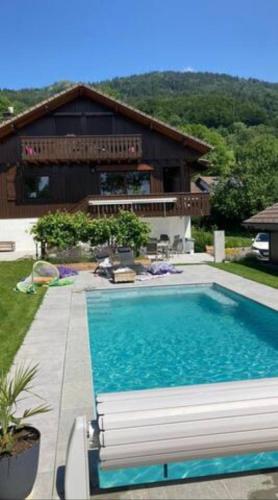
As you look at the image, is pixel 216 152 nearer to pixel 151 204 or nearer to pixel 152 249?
pixel 151 204

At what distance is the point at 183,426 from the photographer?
362 cm

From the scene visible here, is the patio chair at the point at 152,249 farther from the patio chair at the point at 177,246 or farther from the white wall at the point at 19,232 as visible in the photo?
the white wall at the point at 19,232

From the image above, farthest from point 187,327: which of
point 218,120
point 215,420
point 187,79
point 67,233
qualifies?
point 187,79

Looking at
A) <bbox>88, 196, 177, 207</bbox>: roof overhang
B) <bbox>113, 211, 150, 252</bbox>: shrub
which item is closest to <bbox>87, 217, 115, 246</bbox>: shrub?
<bbox>113, 211, 150, 252</bbox>: shrub

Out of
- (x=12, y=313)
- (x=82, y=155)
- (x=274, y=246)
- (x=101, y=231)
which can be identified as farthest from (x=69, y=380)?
(x=82, y=155)

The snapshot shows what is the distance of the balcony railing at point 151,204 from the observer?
84.5 ft

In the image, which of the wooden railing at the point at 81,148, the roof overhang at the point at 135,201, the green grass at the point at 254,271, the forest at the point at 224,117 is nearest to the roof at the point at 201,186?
the forest at the point at 224,117

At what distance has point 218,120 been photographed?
92625mm

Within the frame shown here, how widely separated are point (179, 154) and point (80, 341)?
2103 centimetres

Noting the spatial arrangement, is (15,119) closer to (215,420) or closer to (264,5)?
(264,5)

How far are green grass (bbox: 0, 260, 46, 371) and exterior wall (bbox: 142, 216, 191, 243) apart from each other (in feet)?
37.3

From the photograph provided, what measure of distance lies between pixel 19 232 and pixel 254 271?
575 inches

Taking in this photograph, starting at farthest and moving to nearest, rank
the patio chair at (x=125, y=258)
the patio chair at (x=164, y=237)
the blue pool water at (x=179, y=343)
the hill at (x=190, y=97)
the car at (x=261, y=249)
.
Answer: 1. the hill at (x=190, y=97)
2. the patio chair at (x=164, y=237)
3. the car at (x=261, y=249)
4. the patio chair at (x=125, y=258)
5. the blue pool water at (x=179, y=343)

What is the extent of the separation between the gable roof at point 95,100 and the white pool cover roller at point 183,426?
24791mm
